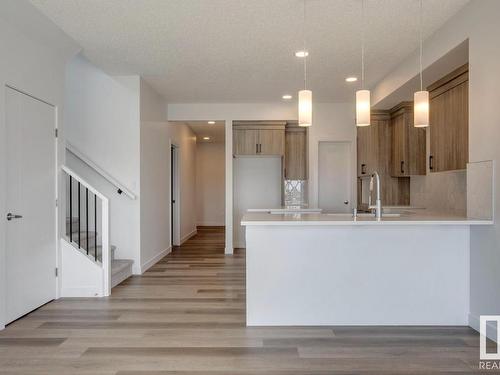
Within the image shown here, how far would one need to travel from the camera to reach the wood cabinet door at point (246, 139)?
683cm

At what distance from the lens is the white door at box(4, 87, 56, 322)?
3266 millimetres

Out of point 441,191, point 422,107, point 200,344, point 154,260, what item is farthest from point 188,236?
point 422,107

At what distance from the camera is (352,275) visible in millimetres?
3152

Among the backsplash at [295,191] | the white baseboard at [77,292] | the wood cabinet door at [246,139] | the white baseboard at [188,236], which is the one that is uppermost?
the wood cabinet door at [246,139]

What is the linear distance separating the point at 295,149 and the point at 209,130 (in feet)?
9.91

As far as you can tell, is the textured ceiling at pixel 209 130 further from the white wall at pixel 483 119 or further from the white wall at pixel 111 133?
the white wall at pixel 483 119

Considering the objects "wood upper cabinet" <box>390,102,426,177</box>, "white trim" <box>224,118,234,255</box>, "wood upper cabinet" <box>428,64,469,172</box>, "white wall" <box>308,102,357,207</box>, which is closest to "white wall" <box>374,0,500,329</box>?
"wood upper cabinet" <box>428,64,469,172</box>

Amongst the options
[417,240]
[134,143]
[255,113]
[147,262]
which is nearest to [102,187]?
[134,143]

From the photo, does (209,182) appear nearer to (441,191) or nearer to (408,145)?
(408,145)

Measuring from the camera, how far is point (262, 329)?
3076 millimetres

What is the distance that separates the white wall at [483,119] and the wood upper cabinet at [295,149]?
3.80 m

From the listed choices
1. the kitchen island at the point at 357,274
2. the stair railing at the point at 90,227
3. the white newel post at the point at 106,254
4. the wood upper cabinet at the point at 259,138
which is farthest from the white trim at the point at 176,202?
the kitchen island at the point at 357,274

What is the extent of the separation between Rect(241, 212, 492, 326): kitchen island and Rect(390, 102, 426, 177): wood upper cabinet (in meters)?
2.43

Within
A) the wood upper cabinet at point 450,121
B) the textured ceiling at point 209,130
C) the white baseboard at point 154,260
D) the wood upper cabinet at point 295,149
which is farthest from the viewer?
the textured ceiling at point 209,130
